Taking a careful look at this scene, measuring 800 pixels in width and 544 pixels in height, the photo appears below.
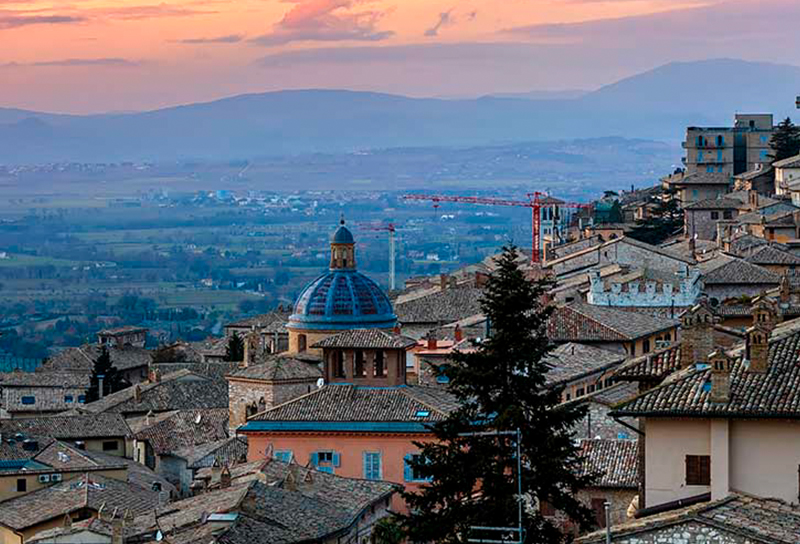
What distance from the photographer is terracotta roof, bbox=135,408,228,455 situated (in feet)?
223

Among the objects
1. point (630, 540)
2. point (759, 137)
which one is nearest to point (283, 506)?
point (630, 540)

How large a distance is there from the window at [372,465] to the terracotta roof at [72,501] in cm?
516

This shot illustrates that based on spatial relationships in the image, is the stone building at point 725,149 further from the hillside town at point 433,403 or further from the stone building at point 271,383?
the stone building at point 271,383

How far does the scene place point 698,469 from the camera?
1129 inches

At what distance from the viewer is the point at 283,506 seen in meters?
43.4

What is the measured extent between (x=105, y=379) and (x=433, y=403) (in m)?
43.6

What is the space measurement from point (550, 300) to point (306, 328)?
7.50m

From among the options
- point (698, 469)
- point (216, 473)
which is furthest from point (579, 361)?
point (698, 469)

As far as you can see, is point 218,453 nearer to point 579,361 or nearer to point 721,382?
point 579,361

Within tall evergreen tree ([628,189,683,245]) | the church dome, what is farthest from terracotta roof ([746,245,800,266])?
tall evergreen tree ([628,189,683,245])

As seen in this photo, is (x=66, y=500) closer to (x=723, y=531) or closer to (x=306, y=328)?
(x=306, y=328)

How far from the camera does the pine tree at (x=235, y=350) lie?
93.1 meters

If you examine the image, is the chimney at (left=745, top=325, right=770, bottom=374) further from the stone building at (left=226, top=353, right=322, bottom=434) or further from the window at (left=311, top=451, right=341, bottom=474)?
the stone building at (left=226, top=353, right=322, bottom=434)

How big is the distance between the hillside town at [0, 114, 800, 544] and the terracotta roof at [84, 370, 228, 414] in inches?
5.1
